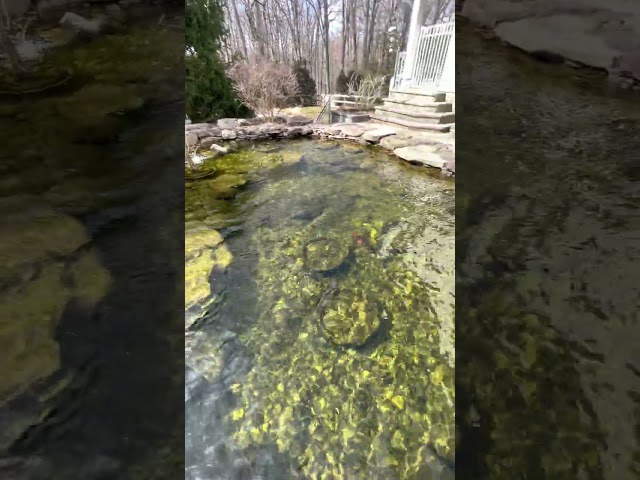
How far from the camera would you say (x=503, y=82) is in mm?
819

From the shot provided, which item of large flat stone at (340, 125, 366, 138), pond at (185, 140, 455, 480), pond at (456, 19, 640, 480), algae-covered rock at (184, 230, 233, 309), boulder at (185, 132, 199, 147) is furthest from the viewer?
large flat stone at (340, 125, 366, 138)

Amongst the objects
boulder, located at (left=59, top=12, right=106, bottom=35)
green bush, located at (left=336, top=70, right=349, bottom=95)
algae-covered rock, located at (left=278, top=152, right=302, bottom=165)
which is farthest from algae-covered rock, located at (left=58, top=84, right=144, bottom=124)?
green bush, located at (left=336, top=70, right=349, bottom=95)

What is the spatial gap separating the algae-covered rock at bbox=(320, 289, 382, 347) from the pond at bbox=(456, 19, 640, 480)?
252mm

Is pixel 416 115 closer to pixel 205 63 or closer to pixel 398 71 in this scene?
pixel 398 71

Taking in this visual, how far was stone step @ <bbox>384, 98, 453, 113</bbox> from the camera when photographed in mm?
1115

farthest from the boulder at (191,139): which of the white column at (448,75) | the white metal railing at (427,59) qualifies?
the white column at (448,75)

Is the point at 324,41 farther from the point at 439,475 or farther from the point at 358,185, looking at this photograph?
the point at 439,475

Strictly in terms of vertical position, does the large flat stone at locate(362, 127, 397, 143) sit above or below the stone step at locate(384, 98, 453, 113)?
below

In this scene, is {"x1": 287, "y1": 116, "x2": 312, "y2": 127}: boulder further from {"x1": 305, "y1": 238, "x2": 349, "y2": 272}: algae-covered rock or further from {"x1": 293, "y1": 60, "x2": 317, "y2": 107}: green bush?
{"x1": 305, "y1": 238, "x2": 349, "y2": 272}: algae-covered rock

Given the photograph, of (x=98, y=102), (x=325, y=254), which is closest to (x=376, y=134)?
(x=325, y=254)

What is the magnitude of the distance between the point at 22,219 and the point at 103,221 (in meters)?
0.15

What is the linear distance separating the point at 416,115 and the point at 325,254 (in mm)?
517

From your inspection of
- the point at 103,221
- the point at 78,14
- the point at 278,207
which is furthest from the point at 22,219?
the point at 278,207

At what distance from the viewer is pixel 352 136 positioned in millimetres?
1247
